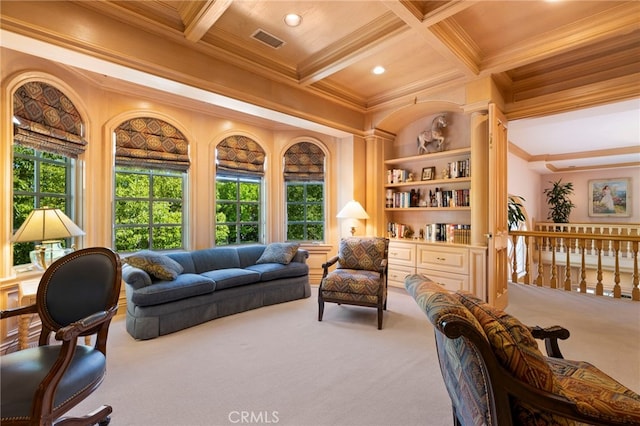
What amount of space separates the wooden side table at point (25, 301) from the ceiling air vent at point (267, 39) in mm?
2961

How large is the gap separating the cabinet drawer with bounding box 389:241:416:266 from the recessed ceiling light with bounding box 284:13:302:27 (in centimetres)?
323

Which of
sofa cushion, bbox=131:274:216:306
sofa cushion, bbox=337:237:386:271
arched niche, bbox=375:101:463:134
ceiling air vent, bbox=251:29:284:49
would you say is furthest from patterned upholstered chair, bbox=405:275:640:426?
arched niche, bbox=375:101:463:134

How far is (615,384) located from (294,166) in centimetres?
448

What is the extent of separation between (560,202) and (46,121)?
10.6m

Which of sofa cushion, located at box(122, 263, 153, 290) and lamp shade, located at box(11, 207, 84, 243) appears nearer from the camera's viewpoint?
lamp shade, located at box(11, 207, 84, 243)

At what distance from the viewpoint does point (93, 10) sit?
94.3 inches

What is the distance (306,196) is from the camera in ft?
17.2

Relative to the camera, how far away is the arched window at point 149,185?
3.68 meters

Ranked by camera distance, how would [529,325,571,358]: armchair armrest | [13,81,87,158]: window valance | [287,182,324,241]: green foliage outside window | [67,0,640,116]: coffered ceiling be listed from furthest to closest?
[287,182,324,241]: green foliage outside window < [13,81,87,158]: window valance < [67,0,640,116]: coffered ceiling < [529,325,571,358]: armchair armrest

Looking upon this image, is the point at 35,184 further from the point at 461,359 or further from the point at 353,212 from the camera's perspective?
the point at 461,359

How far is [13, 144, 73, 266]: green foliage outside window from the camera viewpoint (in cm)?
274

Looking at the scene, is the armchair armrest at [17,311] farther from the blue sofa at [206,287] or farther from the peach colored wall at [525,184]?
the peach colored wall at [525,184]

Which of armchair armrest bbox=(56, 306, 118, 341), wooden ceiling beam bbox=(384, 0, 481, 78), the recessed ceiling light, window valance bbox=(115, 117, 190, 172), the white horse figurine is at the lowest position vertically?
armchair armrest bbox=(56, 306, 118, 341)

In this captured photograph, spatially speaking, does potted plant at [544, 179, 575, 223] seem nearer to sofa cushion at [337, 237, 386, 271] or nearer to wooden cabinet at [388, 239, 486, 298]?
wooden cabinet at [388, 239, 486, 298]
